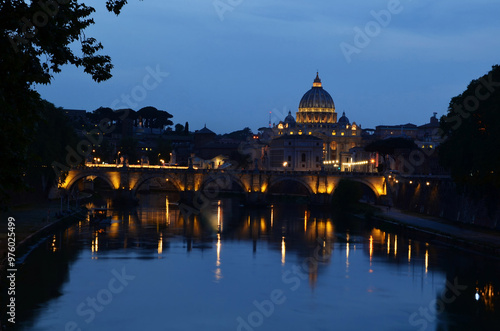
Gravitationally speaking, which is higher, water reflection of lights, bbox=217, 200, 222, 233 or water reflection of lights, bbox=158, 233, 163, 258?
water reflection of lights, bbox=217, 200, 222, 233

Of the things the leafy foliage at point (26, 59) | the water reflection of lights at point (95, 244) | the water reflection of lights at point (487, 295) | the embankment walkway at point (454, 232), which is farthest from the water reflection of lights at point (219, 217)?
the leafy foliage at point (26, 59)

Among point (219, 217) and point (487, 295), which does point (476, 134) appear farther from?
point (219, 217)

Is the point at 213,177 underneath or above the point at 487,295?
above

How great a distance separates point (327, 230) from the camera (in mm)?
75438

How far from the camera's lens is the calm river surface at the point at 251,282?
113ft

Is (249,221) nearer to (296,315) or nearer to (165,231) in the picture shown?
(165,231)

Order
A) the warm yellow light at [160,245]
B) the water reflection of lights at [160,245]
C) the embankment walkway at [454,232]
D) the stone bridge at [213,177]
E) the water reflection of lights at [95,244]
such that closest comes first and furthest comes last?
the embankment walkway at [454,232]
the water reflection of lights at [95,244]
the water reflection of lights at [160,245]
the warm yellow light at [160,245]
the stone bridge at [213,177]

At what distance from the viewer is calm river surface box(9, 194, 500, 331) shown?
34.5 metres

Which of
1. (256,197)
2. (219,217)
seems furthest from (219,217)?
(256,197)

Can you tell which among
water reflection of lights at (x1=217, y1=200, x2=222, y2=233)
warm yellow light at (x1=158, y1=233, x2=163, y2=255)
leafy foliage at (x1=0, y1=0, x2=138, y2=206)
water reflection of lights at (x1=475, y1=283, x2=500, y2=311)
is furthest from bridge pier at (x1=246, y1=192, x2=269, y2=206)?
leafy foliage at (x1=0, y1=0, x2=138, y2=206)

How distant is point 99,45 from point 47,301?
762 inches

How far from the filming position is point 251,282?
44.1 meters

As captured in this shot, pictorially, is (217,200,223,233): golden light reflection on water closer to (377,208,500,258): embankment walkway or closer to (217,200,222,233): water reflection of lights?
(217,200,222,233): water reflection of lights

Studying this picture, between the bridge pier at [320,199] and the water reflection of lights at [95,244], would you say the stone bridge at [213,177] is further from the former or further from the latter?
the water reflection of lights at [95,244]
